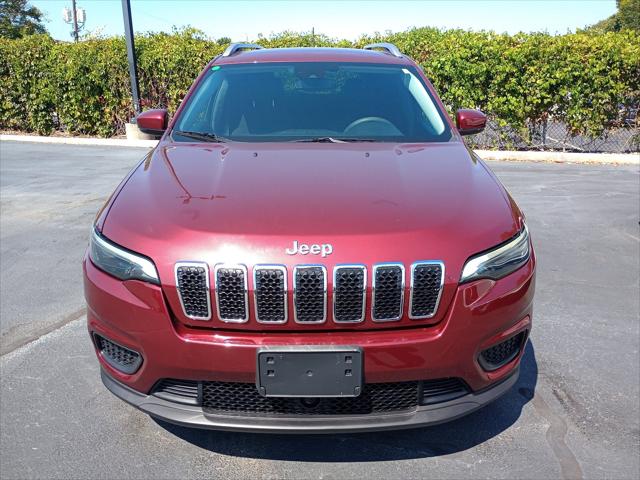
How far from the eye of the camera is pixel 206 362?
89.3 inches

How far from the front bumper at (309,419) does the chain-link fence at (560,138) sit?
10.5 meters

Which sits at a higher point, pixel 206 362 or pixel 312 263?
pixel 312 263

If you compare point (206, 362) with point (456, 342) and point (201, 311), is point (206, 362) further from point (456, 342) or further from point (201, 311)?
point (456, 342)

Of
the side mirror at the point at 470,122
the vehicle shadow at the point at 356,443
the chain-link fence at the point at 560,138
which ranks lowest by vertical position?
the chain-link fence at the point at 560,138

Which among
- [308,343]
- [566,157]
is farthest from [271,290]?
[566,157]

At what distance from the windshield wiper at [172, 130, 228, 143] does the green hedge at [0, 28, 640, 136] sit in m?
9.16

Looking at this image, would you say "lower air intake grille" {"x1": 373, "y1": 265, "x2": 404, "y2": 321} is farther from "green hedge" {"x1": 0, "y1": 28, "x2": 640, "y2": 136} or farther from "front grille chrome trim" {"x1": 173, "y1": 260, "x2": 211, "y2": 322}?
"green hedge" {"x1": 0, "y1": 28, "x2": 640, "y2": 136}

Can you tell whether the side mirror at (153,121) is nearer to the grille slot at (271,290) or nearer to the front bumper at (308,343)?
the front bumper at (308,343)

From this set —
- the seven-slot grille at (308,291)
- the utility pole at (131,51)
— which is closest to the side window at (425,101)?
the seven-slot grille at (308,291)

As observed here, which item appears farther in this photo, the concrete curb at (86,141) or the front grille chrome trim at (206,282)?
the concrete curb at (86,141)

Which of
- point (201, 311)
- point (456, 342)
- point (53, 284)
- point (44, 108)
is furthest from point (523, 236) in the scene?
point (44, 108)

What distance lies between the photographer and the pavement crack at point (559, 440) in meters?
2.60

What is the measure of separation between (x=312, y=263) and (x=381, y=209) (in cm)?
44

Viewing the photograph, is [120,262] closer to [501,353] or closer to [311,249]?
[311,249]
